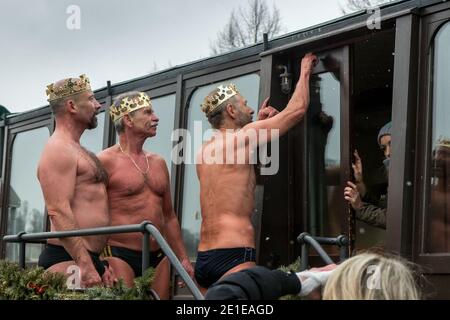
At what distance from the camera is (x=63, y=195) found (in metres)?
4.77

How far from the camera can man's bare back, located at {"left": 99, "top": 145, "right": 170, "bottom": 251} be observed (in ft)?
17.1

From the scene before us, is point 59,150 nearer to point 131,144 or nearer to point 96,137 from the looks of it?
point 131,144

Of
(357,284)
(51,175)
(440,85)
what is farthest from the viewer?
(51,175)

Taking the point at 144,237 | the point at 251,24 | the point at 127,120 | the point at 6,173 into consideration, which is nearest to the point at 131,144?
the point at 127,120

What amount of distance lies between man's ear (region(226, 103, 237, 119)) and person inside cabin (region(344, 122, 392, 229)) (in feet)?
2.78

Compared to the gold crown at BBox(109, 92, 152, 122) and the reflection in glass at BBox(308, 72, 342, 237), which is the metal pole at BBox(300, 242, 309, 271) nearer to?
the reflection in glass at BBox(308, 72, 342, 237)

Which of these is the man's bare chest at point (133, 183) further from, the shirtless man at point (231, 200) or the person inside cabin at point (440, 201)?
the person inside cabin at point (440, 201)

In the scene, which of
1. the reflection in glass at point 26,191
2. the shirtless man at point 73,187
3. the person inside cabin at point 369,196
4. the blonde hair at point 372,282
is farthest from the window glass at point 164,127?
the blonde hair at point 372,282

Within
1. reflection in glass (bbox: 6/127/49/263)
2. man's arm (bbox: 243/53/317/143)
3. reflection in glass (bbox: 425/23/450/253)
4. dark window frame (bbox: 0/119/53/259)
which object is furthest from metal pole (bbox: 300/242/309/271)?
dark window frame (bbox: 0/119/53/259)

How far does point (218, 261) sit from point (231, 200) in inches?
14.8

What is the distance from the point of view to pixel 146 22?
25.9ft

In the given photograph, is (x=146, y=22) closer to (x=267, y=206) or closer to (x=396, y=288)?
(x=267, y=206)
